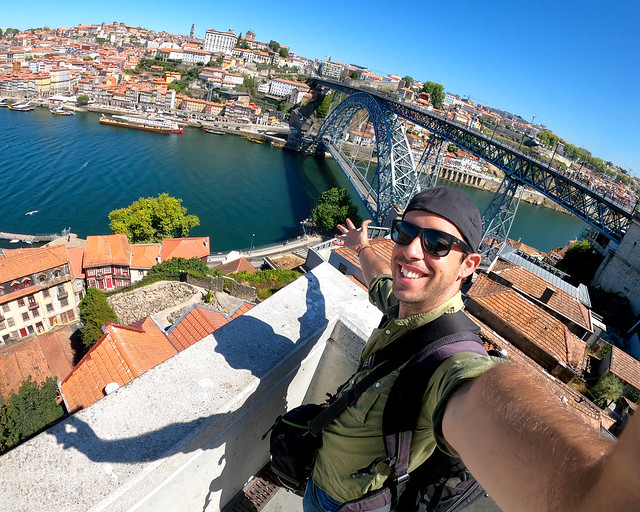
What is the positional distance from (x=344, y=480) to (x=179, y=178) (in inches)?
1210

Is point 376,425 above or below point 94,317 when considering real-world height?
above

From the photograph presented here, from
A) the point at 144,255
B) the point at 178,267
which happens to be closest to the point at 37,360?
the point at 178,267

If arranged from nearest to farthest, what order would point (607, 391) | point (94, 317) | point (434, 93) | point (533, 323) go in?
1. point (607, 391)
2. point (533, 323)
3. point (94, 317)
4. point (434, 93)

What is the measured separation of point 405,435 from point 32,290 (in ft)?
48.5

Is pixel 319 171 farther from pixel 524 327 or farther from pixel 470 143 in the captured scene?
pixel 524 327

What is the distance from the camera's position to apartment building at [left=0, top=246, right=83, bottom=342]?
11523mm

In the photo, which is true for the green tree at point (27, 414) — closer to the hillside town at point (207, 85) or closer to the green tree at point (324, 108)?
the hillside town at point (207, 85)

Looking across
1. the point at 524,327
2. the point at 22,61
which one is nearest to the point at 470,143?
the point at 524,327

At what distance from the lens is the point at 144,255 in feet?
50.8

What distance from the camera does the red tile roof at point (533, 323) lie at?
25.3 feet

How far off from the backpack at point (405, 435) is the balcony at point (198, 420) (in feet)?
0.73

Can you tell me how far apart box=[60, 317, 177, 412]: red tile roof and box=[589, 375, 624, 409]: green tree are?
26.9 ft

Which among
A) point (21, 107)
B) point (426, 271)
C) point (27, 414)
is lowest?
point (21, 107)

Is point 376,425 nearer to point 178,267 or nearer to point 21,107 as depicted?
point 178,267
